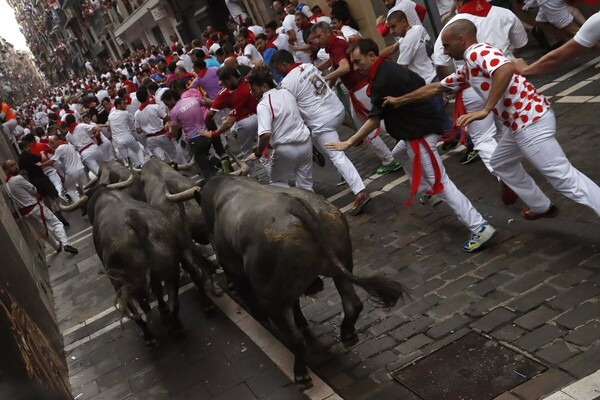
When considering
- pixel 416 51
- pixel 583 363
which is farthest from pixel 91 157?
pixel 583 363

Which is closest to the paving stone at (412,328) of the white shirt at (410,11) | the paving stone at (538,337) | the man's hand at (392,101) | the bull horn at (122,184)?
the paving stone at (538,337)

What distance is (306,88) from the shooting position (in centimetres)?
882

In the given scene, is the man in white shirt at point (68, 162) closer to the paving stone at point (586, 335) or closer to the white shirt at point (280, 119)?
the white shirt at point (280, 119)

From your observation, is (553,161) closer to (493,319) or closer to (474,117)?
(474,117)

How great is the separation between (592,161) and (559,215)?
1.19 m

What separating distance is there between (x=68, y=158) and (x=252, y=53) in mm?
4887

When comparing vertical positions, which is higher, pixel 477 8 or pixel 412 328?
pixel 477 8

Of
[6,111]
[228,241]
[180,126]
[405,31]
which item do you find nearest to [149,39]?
[6,111]

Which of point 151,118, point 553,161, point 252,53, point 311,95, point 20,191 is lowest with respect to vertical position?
point 553,161

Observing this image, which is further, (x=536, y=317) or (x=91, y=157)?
(x=91, y=157)

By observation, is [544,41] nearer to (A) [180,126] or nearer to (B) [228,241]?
(A) [180,126]

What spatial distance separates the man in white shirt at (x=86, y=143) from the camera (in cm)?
1574

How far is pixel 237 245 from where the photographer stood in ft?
18.2

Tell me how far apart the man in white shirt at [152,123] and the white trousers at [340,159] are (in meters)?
6.25
